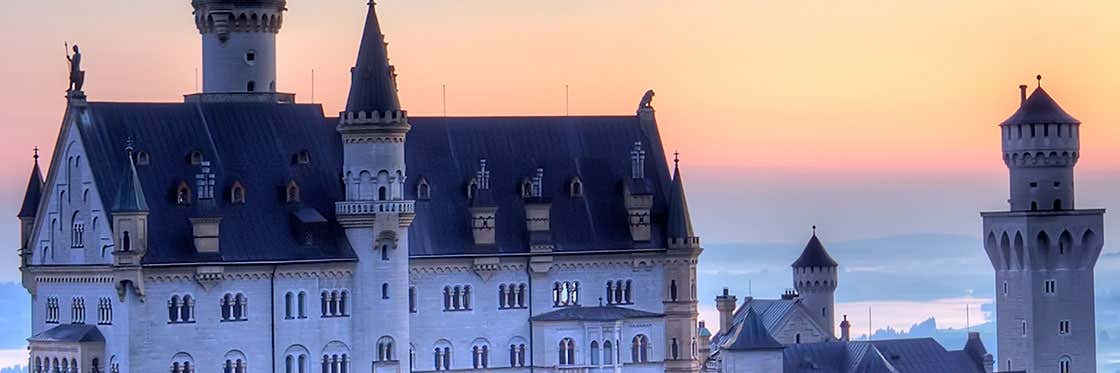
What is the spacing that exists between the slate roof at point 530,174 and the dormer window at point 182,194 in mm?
11487

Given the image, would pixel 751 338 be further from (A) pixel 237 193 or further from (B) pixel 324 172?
(A) pixel 237 193

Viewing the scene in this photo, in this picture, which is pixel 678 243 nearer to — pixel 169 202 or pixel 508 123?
pixel 508 123

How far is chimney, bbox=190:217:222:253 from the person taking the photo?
445 feet

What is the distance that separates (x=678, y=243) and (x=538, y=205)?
6.98 metres

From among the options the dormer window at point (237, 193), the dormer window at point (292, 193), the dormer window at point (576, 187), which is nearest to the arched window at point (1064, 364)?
the dormer window at point (576, 187)

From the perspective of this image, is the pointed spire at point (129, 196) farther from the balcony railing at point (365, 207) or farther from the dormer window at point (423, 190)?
the dormer window at point (423, 190)

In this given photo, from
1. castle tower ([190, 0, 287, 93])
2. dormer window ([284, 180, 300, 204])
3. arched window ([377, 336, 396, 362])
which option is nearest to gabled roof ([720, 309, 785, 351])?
arched window ([377, 336, 396, 362])

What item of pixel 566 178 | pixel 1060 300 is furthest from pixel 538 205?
pixel 1060 300

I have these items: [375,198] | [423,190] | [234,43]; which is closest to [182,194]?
[375,198]

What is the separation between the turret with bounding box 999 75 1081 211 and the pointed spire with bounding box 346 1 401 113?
64413mm

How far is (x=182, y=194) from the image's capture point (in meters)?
136

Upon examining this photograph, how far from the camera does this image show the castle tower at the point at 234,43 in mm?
145750

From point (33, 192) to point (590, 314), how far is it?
2498 centimetres

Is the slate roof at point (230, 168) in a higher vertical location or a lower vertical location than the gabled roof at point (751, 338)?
higher
